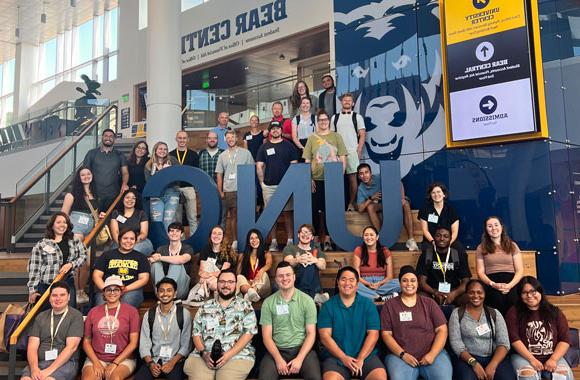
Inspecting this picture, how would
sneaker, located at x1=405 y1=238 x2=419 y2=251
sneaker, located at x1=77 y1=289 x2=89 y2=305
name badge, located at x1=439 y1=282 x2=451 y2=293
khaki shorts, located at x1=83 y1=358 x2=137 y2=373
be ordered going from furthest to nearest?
sneaker, located at x1=405 y1=238 x2=419 y2=251, sneaker, located at x1=77 y1=289 x2=89 y2=305, name badge, located at x1=439 y1=282 x2=451 y2=293, khaki shorts, located at x1=83 y1=358 x2=137 y2=373

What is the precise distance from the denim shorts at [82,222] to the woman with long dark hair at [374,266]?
336 cm

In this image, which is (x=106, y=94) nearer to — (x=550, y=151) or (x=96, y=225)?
(x=96, y=225)

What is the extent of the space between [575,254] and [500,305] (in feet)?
7.64

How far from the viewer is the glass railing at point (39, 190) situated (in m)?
8.28

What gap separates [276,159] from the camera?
22.0 feet

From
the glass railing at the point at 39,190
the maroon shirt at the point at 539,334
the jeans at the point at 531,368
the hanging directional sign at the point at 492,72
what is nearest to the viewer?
the jeans at the point at 531,368

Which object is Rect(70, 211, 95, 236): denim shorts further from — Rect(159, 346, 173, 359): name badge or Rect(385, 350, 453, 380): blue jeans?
Rect(385, 350, 453, 380): blue jeans

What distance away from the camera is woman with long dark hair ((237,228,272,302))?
17.4 ft

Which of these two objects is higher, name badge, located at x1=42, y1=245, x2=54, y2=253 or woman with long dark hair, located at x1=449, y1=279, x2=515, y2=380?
name badge, located at x1=42, y1=245, x2=54, y2=253

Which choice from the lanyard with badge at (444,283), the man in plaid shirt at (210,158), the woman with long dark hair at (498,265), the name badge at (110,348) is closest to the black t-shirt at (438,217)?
the lanyard with badge at (444,283)

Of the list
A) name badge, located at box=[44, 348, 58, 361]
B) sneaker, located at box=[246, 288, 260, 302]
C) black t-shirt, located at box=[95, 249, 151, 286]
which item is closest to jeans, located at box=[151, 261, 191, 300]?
black t-shirt, located at box=[95, 249, 151, 286]

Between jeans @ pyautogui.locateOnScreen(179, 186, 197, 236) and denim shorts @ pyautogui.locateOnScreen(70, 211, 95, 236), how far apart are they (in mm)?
1197

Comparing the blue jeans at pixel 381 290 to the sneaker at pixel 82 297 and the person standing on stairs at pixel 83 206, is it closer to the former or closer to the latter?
the sneaker at pixel 82 297

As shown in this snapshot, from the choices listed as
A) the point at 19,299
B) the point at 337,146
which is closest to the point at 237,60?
the point at 337,146
